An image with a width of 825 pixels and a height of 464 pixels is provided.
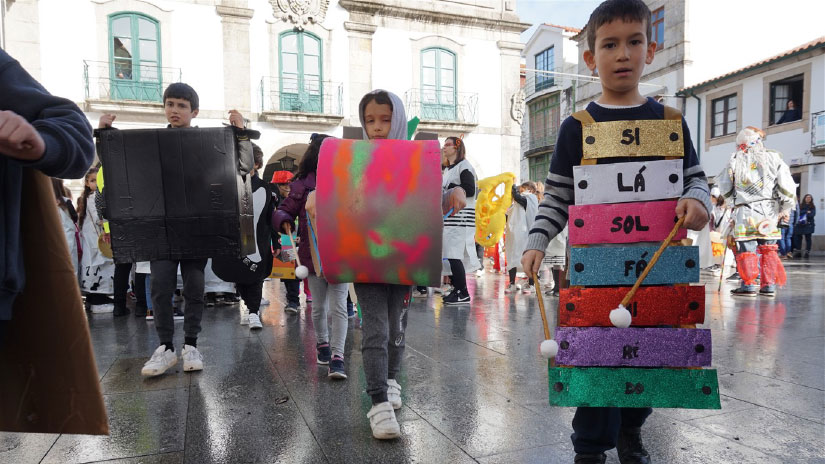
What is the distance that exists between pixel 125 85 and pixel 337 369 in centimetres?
1511

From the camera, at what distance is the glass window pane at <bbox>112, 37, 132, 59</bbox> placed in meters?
15.6

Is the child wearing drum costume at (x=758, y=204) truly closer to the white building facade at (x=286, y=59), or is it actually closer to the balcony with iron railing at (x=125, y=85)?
the white building facade at (x=286, y=59)

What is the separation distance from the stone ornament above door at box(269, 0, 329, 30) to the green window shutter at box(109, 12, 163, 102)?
348 centimetres

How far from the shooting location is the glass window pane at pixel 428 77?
18516 mm

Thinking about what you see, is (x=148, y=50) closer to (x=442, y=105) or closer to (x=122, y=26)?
(x=122, y=26)

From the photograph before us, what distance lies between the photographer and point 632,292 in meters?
1.89

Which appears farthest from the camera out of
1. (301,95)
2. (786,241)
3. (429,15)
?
(429,15)

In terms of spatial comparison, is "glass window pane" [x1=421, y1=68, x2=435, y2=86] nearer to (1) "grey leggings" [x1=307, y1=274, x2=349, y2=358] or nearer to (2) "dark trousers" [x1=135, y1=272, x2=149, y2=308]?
→ (2) "dark trousers" [x1=135, y1=272, x2=149, y2=308]

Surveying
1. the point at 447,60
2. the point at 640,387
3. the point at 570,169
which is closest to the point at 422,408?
the point at 640,387

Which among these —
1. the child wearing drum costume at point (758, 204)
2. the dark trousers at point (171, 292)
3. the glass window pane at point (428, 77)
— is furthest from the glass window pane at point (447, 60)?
the dark trousers at point (171, 292)

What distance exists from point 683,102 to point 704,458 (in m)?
25.4

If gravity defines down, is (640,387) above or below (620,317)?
below

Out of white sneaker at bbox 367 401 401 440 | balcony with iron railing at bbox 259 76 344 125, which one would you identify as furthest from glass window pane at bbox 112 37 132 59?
white sneaker at bbox 367 401 401 440

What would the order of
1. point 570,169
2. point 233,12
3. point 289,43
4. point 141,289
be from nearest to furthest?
point 570,169 → point 141,289 → point 233,12 → point 289,43
